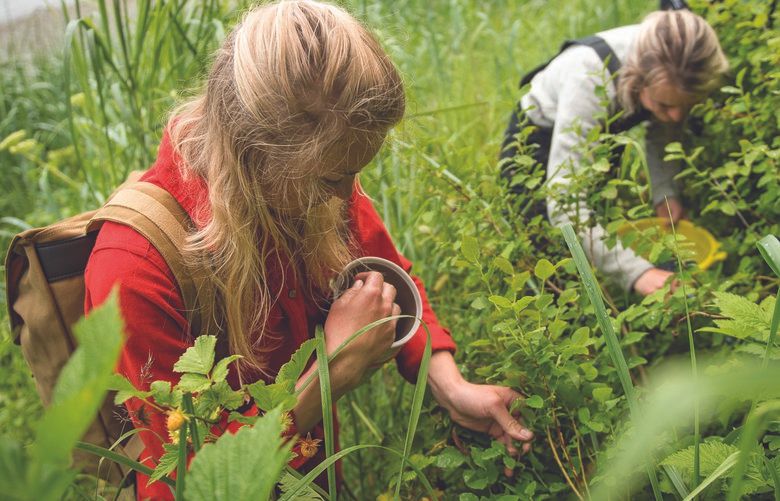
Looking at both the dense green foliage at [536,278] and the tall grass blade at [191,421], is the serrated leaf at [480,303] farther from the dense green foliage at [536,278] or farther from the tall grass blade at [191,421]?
the tall grass blade at [191,421]

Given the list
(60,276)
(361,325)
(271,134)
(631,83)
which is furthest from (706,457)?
(631,83)

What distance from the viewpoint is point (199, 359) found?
0.89 m

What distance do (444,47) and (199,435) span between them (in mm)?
3208

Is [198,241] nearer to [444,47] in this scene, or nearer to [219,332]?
[219,332]

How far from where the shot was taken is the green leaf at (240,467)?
2.13ft

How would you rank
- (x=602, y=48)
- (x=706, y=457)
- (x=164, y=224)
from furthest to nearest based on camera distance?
(x=602, y=48)
(x=164, y=224)
(x=706, y=457)

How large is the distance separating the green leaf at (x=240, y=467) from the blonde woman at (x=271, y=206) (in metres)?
0.45

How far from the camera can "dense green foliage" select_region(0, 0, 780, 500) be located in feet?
4.03

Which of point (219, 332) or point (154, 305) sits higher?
point (154, 305)

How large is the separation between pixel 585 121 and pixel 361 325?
3.95 ft

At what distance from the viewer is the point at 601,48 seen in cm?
229

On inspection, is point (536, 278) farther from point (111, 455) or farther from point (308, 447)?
point (111, 455)

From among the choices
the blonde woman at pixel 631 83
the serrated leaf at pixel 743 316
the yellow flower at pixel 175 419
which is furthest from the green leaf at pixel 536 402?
the blonde woman at pixel 631 83

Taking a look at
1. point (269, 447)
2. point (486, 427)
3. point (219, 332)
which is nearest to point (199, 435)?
point (269, 447)
